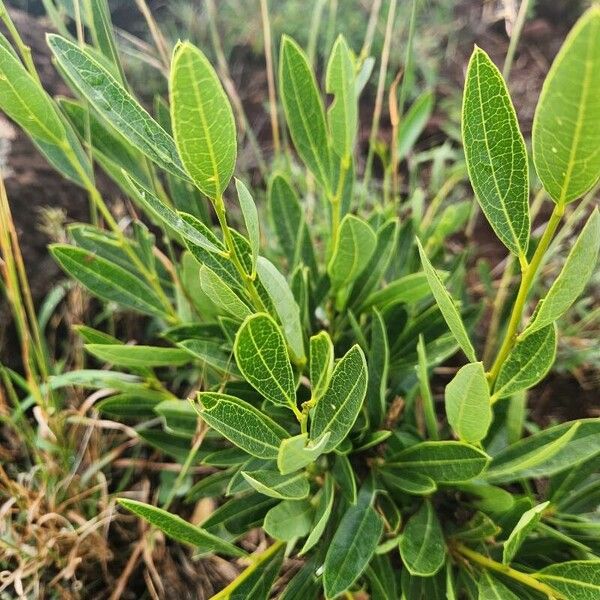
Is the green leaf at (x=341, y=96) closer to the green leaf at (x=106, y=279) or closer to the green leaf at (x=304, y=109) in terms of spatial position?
the green leaf at (x=304, y=109)

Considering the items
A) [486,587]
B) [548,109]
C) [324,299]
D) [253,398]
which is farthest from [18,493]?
[548,109]

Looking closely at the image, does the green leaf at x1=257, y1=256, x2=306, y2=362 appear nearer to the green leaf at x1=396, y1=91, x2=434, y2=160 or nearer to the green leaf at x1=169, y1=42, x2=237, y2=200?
the green leaf at x1=169, y1=42, x2=237, y2=200

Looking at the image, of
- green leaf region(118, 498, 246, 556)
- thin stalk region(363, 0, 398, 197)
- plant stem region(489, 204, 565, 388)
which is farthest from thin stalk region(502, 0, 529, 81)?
green leaf region(118, 498, 246, 556)

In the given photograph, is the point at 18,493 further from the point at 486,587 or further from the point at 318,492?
the point at 486,587

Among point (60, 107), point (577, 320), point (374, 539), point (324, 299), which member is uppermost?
point (60, 107)

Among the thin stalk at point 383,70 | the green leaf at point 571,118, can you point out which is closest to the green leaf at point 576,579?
the green leaf at point 571,118

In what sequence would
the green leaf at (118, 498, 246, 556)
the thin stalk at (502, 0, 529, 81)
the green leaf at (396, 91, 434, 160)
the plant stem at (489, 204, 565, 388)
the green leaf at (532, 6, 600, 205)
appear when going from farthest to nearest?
the green leaf at (396, 91, 434, 160) → the thin stalk at (502, 0, 529, 81) → the green leaf at (118, 498, 246, 556) → the plant stem at (489, 204, 565, 388) → the green leaf at (532, 6, 600, 205)

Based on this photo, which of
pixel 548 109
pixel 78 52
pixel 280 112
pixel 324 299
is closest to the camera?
pixel 548 109
